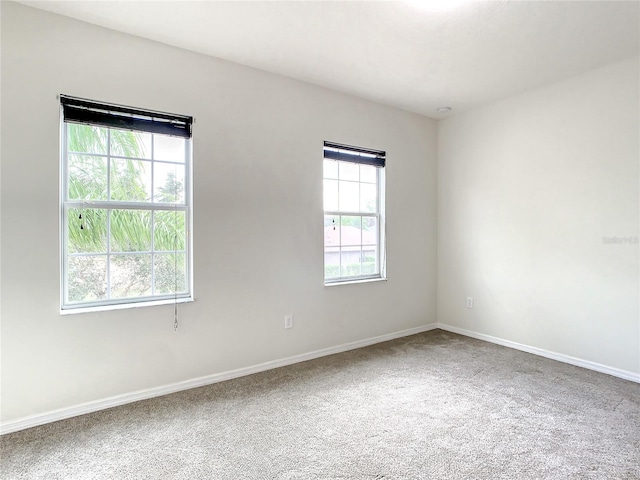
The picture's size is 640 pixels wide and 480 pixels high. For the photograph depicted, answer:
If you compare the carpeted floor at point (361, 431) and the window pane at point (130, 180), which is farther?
the window pane at point (130, 180)

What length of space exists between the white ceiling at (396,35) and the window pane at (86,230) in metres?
1.31

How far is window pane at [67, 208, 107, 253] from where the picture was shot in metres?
2.50

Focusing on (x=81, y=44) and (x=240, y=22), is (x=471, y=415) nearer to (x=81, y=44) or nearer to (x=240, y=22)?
(x=240, y=22)

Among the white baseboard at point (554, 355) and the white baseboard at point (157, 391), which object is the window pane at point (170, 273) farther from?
the white baseboard at point (554, 355)

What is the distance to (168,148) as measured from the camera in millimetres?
2846

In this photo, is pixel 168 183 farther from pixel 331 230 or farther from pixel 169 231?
pixel 331 230

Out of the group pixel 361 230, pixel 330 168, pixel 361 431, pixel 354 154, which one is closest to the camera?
pixel 361 431

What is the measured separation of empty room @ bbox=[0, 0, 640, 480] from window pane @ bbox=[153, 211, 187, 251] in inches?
0.7

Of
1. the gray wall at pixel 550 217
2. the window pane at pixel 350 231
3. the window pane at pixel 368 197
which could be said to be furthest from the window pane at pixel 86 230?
the gray wall at pixel 550 217

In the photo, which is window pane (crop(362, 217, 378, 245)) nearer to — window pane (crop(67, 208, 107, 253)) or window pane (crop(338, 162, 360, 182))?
window pane (crop(338, 162, 360, 182))

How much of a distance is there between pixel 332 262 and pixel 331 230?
334 mm

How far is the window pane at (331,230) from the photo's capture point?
3721 millimetres

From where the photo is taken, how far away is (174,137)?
2859 millimetres

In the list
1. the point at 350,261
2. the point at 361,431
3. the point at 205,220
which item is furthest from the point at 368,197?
the point at 361,431
